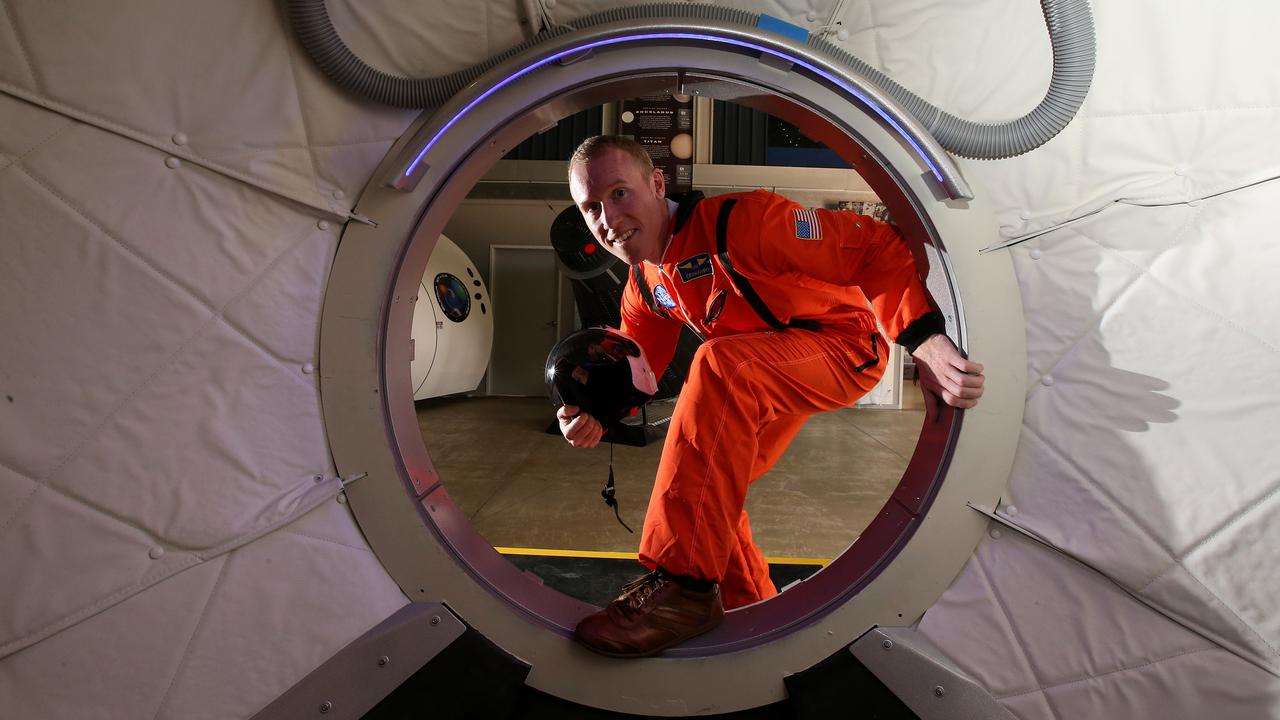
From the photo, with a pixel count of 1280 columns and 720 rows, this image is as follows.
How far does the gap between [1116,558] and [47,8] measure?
7.26ft

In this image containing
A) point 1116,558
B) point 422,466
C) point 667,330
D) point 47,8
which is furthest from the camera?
point 667,330

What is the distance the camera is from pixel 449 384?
623 cm

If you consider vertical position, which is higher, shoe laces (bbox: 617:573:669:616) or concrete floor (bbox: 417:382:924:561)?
concrete floor (bbox: 417:382:924:561)

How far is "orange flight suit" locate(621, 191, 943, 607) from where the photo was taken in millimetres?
1596

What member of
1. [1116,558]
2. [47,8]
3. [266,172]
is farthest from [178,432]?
[1116,558]

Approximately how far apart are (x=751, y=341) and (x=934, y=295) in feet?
1.65

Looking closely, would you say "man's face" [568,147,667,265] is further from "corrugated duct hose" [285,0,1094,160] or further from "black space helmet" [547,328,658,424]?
"corrugated duct hose" [285,0,1094,160]

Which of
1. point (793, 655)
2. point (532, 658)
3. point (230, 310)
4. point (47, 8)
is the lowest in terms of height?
point (793, 655)

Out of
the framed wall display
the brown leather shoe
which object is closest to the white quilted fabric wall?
the brown leather shoe

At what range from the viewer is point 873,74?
1.33m

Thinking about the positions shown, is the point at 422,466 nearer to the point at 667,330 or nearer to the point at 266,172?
the point at 266,172

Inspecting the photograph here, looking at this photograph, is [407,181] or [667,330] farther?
[667,330]

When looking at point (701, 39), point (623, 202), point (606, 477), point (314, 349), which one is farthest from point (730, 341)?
point (606, 477)

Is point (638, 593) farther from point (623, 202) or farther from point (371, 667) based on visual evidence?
point (623, 202)
